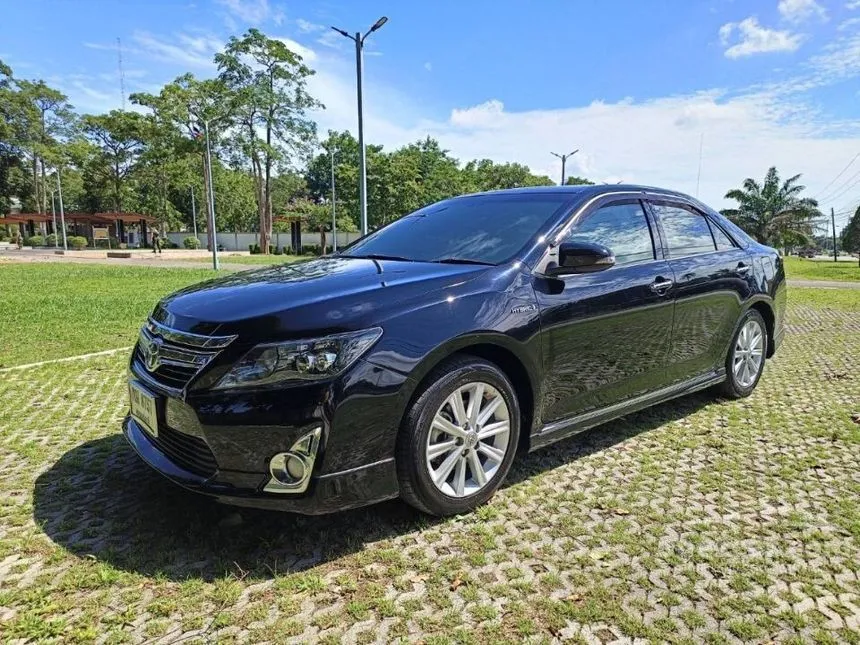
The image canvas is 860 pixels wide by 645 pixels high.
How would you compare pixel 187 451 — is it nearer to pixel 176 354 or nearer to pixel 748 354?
pixel 176 354

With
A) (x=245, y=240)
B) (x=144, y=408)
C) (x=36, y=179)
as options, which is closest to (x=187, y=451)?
(x=144, y=408)

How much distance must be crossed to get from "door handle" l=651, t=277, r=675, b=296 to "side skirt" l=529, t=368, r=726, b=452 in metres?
0.66

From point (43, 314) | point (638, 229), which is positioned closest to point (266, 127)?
point (43, 314)

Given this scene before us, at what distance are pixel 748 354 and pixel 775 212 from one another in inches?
1773

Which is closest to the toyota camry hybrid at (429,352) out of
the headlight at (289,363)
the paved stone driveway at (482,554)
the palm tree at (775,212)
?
the headlight at (289,363)

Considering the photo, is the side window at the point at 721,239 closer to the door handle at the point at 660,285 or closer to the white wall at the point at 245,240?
the door handle at the point at 660,285

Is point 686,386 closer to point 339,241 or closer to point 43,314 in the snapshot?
point 43,314

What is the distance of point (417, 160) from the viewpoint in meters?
45.2

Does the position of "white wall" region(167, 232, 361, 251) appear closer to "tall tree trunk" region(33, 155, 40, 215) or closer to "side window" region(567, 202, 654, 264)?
"tall tree trunk" region(33, 155, 40, 215)

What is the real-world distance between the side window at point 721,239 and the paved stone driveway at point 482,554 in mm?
1475

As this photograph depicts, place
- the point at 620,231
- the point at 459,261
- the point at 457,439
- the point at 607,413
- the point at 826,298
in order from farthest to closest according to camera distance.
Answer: the point at 826,298
the point at 620,231
the point at 607,413
the point at 459,261
the point at 457,439

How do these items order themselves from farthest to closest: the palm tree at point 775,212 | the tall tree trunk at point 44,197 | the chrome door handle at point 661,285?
the tall tree trunk at point 44,197 < the palm tree at point 775,212 < the chrome door handle at point 661,285

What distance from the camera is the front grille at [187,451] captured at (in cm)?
254

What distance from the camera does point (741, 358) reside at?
4.78 meters
